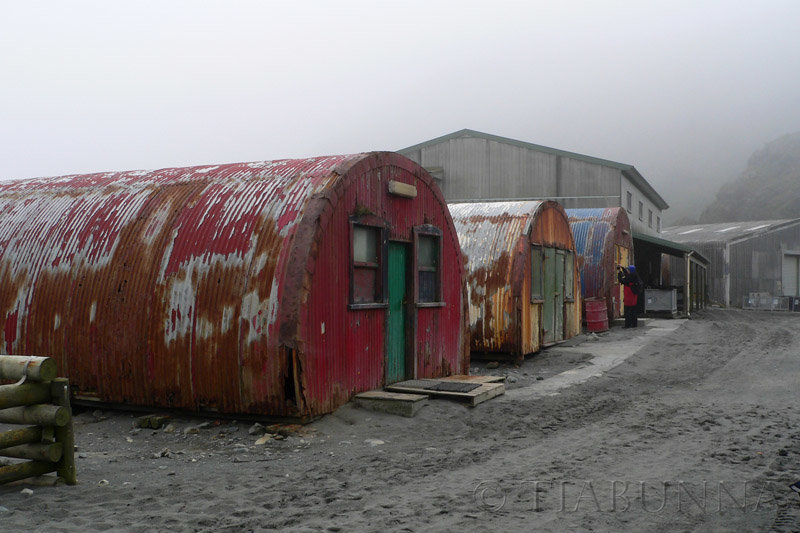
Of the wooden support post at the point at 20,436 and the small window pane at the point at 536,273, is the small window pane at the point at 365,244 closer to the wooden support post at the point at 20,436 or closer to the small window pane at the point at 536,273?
the wooden support post at the point at 20,436

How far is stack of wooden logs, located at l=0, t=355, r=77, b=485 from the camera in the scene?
6.32 m

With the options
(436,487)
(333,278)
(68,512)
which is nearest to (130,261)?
(333,278)

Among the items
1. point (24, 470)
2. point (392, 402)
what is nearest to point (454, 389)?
point (392, 402)

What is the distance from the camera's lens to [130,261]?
33.3 ft

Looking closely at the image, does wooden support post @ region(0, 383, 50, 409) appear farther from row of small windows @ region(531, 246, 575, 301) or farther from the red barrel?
the red barrel

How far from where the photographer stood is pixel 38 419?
6.38 meters

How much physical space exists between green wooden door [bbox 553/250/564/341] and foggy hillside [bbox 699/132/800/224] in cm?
8665

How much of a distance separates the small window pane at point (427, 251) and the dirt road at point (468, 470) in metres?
2.50

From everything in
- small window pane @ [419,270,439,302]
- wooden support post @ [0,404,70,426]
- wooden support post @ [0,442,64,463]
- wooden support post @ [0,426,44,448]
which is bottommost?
wooden support post @ [0,442,64,463]

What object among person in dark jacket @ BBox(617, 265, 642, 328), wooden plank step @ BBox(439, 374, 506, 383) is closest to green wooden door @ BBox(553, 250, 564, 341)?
person in dark jacket @ BBox(617, 265, 642, 328)

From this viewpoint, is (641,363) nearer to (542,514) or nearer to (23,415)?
(542,514)

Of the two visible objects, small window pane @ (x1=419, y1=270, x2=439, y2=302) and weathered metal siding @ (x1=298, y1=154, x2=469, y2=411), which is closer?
weathered metal siding @ (x1=298, y1=154, x2=469, y2=411)

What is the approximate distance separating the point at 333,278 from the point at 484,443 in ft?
9.41

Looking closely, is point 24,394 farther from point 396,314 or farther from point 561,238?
point 561,238
